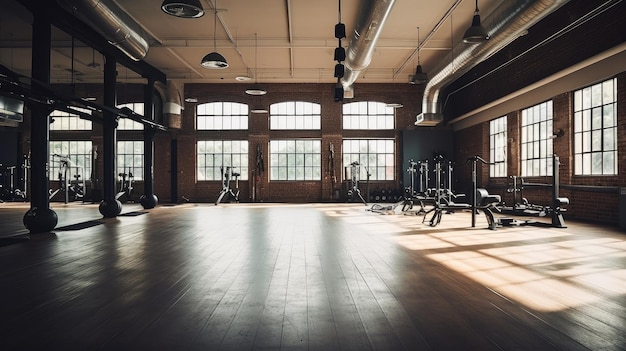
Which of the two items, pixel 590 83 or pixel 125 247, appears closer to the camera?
pixel 125 247

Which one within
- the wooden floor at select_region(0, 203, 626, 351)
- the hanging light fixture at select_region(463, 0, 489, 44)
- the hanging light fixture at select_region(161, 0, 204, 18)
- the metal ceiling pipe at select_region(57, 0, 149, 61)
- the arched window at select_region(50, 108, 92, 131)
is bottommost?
the wooden floor at select_region(0, 203, 626, 351)

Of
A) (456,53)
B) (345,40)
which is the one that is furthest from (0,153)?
(456,53)

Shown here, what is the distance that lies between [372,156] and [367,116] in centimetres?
148

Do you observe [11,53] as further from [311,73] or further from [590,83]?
[590,83]

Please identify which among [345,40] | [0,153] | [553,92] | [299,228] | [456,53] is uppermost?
[345,40]

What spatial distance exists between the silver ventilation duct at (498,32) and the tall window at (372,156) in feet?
12.3

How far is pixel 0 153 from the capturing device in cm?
1551

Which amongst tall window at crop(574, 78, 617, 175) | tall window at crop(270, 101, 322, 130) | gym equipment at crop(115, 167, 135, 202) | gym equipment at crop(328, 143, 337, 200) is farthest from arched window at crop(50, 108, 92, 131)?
tall window at crop(574, 78, 617, 175)

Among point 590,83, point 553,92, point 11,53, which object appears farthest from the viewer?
point 11,53

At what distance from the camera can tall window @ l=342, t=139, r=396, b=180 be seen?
614 inches

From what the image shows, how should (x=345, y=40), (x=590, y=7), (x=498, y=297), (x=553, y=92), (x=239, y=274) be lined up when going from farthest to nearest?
1. (x=345, y=40)
2. (x=553, y=92)
3. (x=590, y=7)
4. (x=239, y=274)
5. (x=498, y=297)

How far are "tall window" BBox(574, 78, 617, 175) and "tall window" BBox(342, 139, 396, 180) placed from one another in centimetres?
766

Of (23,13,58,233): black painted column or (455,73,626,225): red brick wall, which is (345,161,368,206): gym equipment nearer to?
(455,73,626,225): red brick wall

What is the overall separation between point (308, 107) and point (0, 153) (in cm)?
1127
